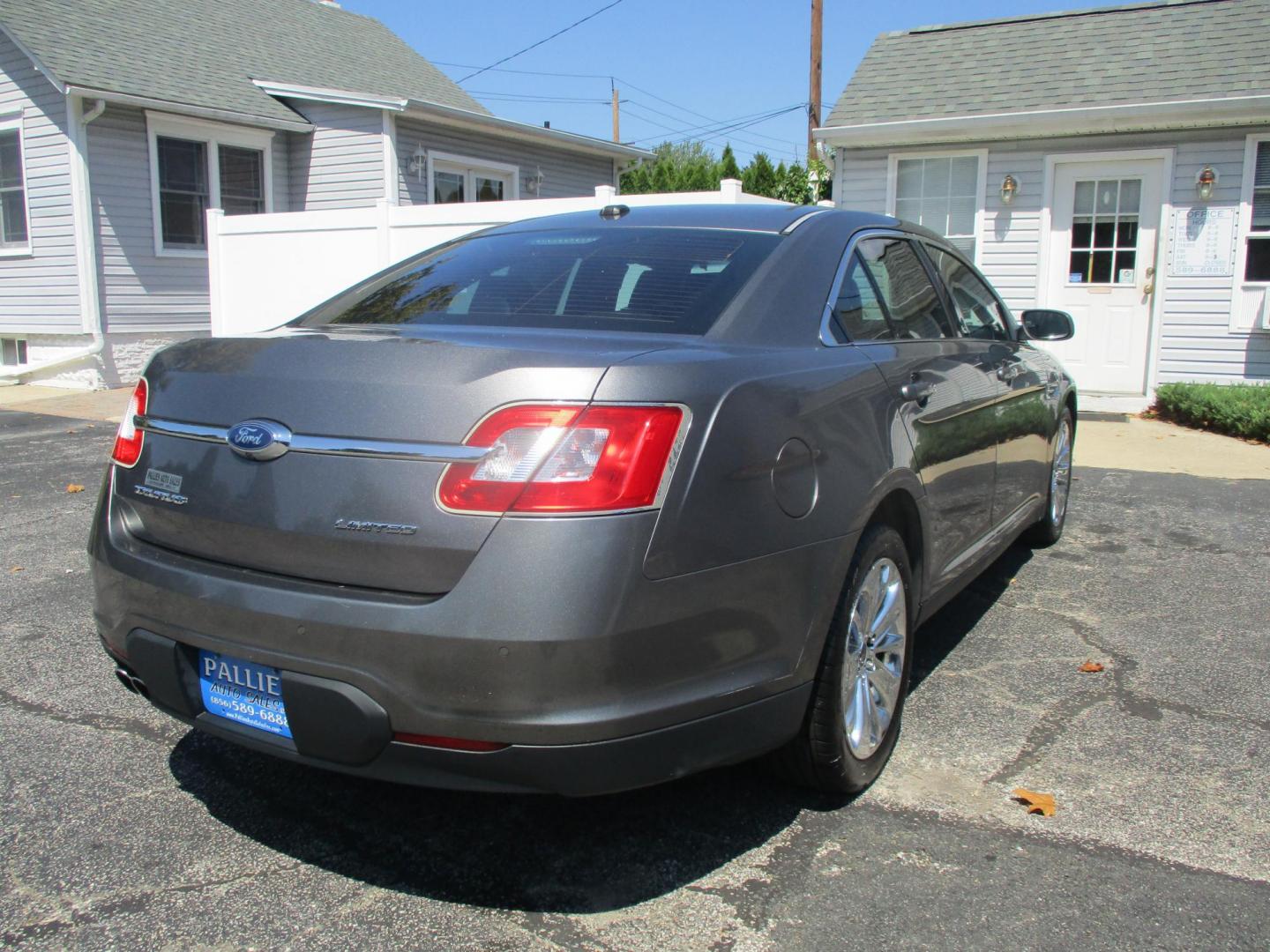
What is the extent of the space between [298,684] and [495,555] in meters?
0.54

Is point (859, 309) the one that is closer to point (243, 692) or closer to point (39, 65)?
point (243, 692)

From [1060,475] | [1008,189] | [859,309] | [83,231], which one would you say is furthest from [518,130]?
[859,309]

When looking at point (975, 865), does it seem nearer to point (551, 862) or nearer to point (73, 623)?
point (551, 862)

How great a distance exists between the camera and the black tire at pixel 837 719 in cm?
271

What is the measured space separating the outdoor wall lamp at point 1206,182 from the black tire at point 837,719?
371 inches

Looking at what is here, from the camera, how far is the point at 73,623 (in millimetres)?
4426

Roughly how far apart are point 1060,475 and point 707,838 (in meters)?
3.78

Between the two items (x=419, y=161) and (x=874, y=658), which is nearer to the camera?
(x=874, y=658)

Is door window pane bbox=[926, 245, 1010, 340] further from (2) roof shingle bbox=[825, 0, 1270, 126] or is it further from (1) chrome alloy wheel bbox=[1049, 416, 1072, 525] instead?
(2) roof shingle bbox=[825, 0, 1270, 126]

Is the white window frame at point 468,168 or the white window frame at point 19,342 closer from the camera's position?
the white window frame at point 19,342

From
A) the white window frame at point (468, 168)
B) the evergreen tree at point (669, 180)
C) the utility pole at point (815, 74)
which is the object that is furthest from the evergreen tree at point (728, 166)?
the white window frame at point (468, 168)

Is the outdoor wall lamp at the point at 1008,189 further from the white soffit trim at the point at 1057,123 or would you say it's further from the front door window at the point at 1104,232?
the front door window at the point at 1104,232

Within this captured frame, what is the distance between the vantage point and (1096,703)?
3666 mm

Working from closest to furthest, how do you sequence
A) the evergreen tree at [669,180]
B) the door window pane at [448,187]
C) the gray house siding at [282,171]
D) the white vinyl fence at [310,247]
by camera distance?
1. the white vinyl fence at [310,247]
2. the gray house siding at [282,171]
3. the door window pane at [448,187]
4. the evergreen tree at [669,180]
